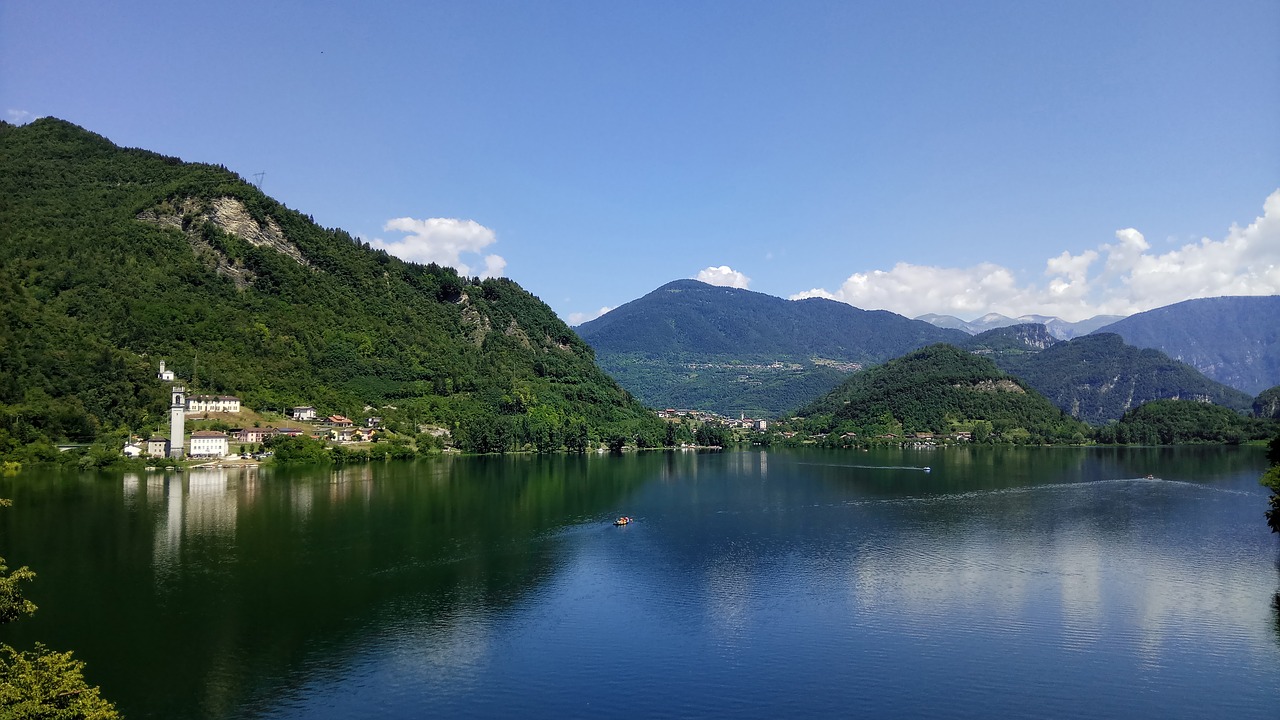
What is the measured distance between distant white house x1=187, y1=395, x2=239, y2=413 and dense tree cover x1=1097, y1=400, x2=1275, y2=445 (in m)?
148

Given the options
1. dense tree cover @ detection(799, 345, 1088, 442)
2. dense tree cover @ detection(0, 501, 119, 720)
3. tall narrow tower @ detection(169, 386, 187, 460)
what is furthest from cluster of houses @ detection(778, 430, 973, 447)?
dense tree cover @ detection(0, 501, 119, 720)

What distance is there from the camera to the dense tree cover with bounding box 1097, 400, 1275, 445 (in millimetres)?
141000

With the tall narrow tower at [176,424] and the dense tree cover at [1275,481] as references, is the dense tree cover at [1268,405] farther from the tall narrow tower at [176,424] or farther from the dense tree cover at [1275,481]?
the tall narrow tower at [176,424]

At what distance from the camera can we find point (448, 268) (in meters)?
159

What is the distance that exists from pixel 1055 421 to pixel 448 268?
12912cm

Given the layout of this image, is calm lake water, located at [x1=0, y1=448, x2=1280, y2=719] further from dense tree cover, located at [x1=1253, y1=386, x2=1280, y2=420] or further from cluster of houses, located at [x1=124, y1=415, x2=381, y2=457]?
dense tree cover, located at [x1=1253, y1=386, x2=1280, y2=420]

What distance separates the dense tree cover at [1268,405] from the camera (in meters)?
160

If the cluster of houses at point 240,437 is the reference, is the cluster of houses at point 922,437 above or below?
below

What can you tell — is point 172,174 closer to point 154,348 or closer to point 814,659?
point 154,348

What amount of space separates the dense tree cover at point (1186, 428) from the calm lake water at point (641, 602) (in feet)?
300

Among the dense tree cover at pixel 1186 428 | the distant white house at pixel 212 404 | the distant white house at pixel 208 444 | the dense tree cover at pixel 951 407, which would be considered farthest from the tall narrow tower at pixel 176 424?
the dense tree cover at pixel 1186 428

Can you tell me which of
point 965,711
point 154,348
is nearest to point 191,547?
point 965,711

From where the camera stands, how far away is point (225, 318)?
106250mm

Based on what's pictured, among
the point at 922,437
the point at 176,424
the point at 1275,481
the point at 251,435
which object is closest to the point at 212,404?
the point at 251,435
